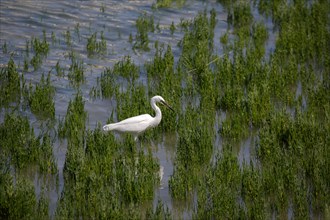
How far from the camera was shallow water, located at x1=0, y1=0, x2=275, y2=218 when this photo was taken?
40.0ft

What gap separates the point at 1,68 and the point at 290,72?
5921 mm

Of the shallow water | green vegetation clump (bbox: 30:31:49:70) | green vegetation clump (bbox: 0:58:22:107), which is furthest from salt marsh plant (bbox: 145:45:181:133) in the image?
green vegetation clump (bbox: 0:58:22:107)

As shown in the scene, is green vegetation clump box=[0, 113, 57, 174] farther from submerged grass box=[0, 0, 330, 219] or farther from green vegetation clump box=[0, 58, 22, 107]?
green vegetation clump box=[0, 58, 22, 107]

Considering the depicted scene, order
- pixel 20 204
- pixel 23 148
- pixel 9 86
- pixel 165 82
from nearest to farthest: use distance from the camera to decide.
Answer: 1. pixel 20 204
2. pixel 23 148
3. pixel 9 86
4. pixel 165 82

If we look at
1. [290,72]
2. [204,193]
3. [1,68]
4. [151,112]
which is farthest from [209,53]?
[204,193]

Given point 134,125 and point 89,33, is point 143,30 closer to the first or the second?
point 89,33

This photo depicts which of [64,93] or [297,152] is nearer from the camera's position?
[297,152]

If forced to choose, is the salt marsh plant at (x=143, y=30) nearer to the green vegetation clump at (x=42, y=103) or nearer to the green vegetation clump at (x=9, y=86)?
the green vegetation clump at (x=9, y=86)

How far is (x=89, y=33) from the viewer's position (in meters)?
16.9

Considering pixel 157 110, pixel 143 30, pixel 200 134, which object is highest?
pixel 143 30

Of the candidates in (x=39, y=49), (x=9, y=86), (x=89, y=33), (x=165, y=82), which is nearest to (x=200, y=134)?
(x=165, y=82)

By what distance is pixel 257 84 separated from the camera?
1312 centimetres

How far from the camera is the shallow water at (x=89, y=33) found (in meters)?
12.2

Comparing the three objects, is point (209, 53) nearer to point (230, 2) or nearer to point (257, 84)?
point (257, 84)
